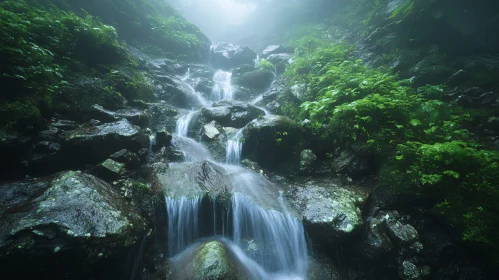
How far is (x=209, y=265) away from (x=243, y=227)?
63.7 inches

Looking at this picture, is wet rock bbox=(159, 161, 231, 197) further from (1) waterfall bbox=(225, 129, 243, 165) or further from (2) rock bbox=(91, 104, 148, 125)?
(2) rock bbox=(91, 104, 148, 125)

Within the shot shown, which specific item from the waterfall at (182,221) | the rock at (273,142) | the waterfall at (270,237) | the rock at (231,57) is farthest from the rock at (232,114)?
the rock at (231,57)

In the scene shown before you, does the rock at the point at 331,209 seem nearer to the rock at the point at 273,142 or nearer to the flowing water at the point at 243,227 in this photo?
the flowing water at the point at 243,227

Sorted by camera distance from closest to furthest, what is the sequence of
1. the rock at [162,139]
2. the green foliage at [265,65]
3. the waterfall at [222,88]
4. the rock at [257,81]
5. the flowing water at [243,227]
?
the flowing water at [243,227] < the rock at [162,139] < the waterfall at [222,88] < the rock at [257,81] < the green foliage at [265,65]

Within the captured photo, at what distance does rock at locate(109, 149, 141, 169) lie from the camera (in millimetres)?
6078

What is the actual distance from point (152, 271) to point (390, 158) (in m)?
6.97

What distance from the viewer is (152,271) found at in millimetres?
4605

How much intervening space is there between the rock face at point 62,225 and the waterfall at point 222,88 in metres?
11.5

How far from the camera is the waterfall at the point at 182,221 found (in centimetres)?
530

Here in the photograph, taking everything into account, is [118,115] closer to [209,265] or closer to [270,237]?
[209,265]

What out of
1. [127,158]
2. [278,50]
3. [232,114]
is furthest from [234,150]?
[278,50]

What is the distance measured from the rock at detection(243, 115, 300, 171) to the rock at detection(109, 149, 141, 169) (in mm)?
4133

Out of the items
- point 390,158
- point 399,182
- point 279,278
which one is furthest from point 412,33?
point 279,278

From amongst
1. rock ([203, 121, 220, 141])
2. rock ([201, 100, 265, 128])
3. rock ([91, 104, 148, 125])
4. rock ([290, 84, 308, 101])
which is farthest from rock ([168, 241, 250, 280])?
rock ([290, 84, 308, 101])
